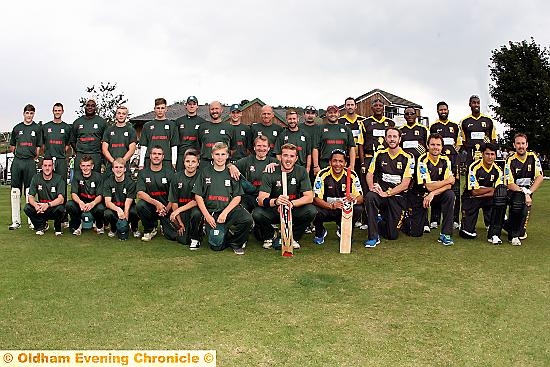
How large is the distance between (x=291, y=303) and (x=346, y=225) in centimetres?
232

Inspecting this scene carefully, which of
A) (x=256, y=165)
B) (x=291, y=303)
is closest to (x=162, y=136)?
(x=256, y=165)

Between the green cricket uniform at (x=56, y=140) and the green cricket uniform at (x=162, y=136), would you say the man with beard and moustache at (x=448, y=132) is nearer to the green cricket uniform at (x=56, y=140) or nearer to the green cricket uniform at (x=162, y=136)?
the green cricket uniform at (x=162, y=136)

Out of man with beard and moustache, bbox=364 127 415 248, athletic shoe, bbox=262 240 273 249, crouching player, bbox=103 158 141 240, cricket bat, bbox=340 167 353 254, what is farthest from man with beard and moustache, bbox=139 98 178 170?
man with beard and moustache, bbox=364 127 415 248

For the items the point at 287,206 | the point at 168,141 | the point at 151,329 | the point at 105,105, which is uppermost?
the point at 105,105

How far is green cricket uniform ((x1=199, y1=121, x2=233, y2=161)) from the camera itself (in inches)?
289

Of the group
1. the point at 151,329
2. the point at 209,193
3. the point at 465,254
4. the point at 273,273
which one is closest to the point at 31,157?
the point at 209,193

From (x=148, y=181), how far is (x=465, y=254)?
4066mm

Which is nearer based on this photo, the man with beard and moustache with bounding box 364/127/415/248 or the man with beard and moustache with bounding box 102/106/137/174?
the man with beard and moustache with bounding box 364/127/415/248

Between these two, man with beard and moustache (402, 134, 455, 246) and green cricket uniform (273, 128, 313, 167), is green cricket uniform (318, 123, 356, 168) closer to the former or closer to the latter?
green cricket uniform (273, 128, 313, 167)

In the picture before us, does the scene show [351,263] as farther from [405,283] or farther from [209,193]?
[209,193]

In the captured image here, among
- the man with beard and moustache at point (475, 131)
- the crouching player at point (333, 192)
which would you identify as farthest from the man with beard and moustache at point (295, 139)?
the man with beard and moustache at point (475, 131)

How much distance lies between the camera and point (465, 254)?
237 inches

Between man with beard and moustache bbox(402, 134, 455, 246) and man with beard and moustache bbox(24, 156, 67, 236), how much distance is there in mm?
4800

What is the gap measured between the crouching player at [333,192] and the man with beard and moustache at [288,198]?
277mm
